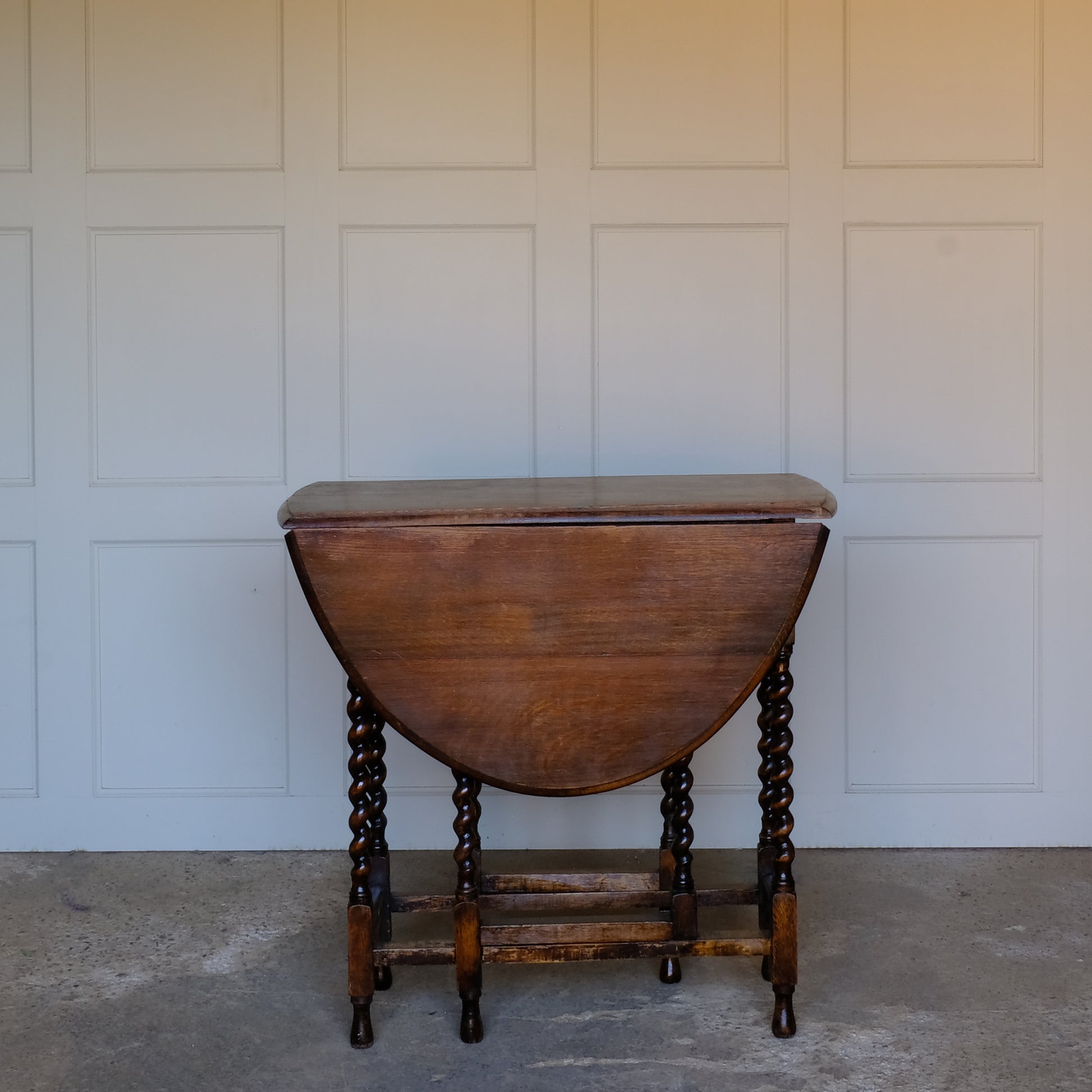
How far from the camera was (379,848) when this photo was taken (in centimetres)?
221

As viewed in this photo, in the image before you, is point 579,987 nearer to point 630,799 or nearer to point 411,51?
point 630,799

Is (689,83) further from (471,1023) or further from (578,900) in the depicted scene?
(471,1023)

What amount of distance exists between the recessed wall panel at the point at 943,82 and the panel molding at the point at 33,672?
7.46 feet

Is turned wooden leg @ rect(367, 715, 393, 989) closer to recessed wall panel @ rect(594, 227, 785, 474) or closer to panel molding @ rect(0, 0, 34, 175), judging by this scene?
recessed wall panel @ rect(594, 227, 785, 474)

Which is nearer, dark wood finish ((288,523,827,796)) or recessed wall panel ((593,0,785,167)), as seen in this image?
dark wood finish ((288,523,827,796))

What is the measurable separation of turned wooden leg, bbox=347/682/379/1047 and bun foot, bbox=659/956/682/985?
0.56 m

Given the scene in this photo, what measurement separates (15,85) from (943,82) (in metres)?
2.28

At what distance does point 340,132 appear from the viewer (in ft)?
8.77

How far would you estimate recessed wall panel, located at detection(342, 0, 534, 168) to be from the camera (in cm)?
264

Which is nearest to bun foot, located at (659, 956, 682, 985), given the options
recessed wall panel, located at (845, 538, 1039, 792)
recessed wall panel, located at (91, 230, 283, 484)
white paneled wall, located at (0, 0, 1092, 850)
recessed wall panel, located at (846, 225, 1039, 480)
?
white paneled wall, located at (0, 0, 1092, 850)

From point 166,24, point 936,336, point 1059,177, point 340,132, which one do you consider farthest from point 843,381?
point 166,24

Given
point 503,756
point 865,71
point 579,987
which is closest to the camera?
point 503,756

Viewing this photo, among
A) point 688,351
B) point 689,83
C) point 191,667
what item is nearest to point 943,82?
point 689,83

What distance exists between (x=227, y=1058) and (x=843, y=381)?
2002mm
